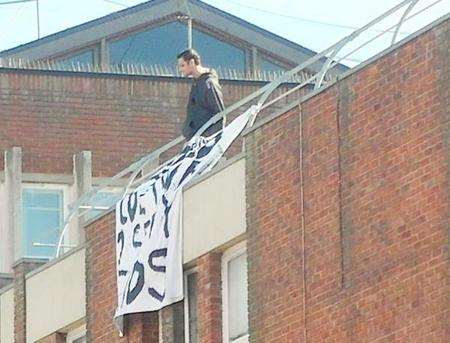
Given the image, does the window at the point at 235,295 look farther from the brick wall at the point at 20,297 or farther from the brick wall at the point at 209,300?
the brick wall at the point at 20,297

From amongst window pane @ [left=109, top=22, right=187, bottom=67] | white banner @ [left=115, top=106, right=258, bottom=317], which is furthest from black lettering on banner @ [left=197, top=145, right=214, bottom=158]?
window pane @ [left=109, top=22, right=187, bottom=67]

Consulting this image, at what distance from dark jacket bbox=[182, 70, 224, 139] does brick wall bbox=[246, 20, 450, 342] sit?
1.36 m

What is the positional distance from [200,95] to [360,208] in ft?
14.8

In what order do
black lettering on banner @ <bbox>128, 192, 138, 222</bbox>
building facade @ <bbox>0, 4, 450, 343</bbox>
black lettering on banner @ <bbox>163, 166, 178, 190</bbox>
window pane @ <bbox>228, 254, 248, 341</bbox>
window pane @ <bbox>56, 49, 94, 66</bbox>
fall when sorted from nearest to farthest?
1. building facade @ <bbox>0, 4, 450, 343</bbox>
2. window pane @ <bbox>228, 254, 248, 341</bbox>
3. black lettering on banner @ <bbox>163, 166, 178, 190</bbox>
4. black lettering on banner @ <bbox>128, 192, 138, 222</bbox>
5. window pane @ <bbox>56, 49, 94, 66</bbox>

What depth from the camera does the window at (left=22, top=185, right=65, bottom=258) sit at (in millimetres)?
44531

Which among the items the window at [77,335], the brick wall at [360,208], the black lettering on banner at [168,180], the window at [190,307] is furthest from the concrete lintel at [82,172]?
the brick wall at [360,208]

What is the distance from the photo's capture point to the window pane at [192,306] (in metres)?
31.9

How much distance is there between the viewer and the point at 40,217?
4466 cm

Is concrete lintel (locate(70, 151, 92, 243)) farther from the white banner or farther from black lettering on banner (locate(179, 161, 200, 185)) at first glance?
black lettering on banner (locate(179, 161, 200, 185))

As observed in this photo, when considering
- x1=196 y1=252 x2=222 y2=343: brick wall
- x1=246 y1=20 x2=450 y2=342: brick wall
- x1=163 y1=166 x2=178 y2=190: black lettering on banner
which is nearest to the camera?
x1=246 y1=20 x2=450 y2=342: brick wall

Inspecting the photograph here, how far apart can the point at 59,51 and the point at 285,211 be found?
1736 cm

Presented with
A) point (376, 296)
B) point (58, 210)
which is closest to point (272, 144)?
point (376, 296)

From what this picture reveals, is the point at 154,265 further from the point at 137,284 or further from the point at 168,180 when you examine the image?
the point at 168,180

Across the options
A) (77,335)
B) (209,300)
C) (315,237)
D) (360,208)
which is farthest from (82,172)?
(360,208)
